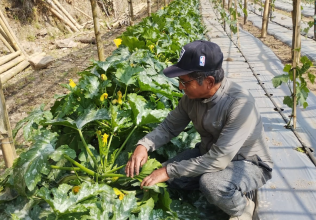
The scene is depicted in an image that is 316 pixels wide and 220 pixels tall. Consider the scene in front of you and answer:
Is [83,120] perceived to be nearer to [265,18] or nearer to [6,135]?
[6,135]

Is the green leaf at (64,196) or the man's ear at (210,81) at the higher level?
the man's ear at (210,81)

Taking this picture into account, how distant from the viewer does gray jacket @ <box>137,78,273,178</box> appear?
206cm

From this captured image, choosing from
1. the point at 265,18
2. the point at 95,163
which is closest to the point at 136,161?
the point at 95,163

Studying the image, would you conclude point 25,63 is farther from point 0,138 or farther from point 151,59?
point 0,138

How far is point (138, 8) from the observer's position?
20.4 metres

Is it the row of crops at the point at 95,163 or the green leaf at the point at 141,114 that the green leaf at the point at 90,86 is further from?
the green leaf at the point at 141,114

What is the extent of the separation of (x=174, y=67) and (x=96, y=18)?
2.39 m

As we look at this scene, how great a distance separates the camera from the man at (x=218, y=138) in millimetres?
2076

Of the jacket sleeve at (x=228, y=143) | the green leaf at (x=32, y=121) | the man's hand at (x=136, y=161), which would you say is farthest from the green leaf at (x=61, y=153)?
the jacket sleeve at (x=228, y=143)

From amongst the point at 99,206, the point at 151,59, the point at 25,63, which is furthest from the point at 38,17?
the point at 99,206

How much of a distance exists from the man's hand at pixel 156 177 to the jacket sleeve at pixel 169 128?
11.8 inches

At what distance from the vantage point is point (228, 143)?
80.7 inches

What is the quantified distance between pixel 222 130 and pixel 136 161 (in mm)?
577

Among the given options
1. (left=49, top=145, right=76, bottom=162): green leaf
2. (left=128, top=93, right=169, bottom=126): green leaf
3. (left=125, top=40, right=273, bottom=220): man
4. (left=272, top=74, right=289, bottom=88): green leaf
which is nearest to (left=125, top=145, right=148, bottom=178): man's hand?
(left=125, top=40, right=273, bottom=220): man
